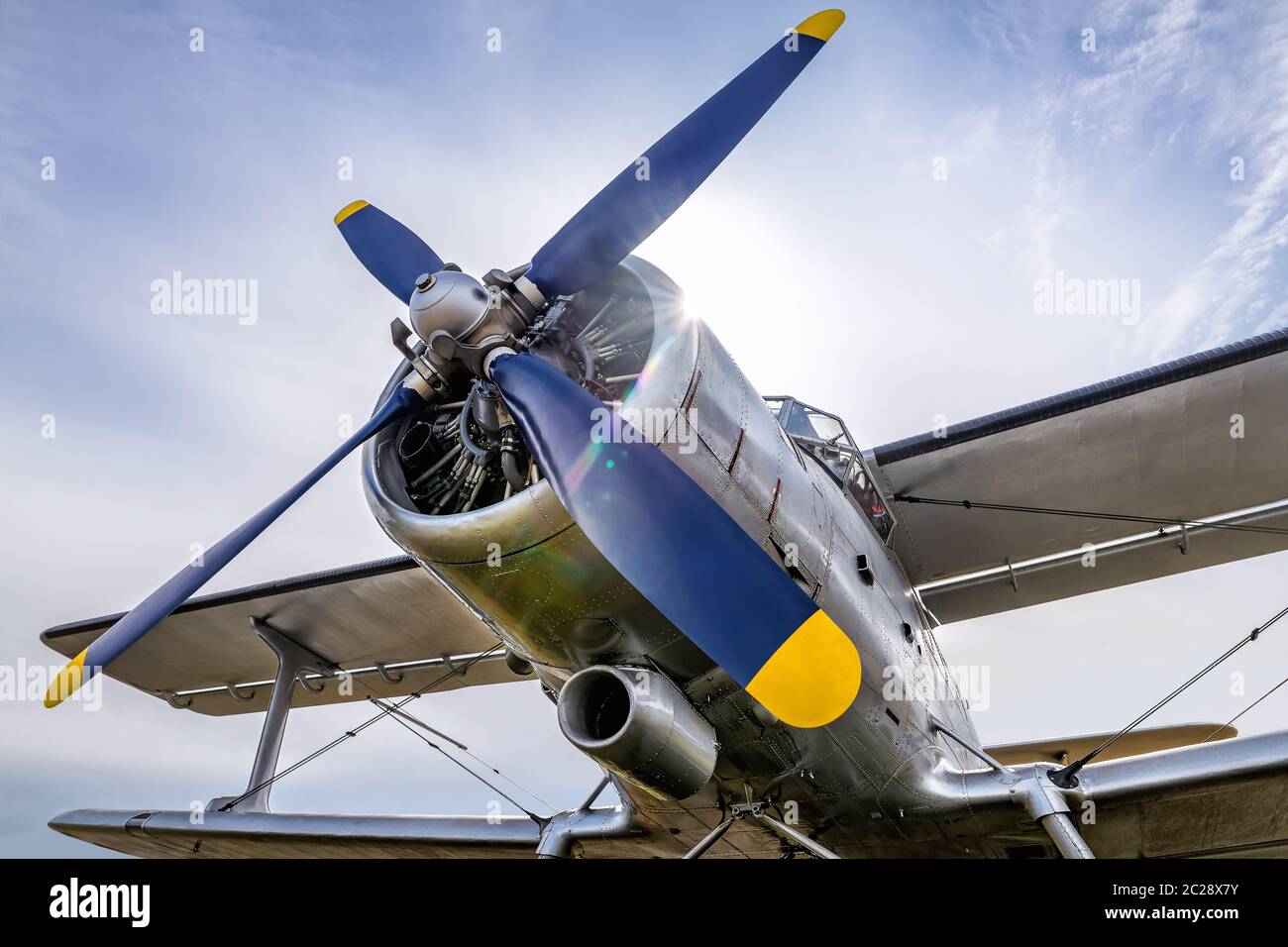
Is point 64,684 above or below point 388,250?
below

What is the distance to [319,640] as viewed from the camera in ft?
32.6

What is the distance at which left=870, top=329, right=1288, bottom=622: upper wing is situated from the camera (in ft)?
23.5

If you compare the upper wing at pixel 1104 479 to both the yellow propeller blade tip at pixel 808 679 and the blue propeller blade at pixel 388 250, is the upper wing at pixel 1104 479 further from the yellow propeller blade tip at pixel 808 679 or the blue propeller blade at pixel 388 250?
the yellow propeller blade tip at pixel 808 679

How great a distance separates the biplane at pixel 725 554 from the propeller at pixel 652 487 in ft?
0.04

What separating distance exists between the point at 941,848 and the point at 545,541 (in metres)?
4.14

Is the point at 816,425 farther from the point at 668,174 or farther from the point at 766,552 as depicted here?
the point at 668,174

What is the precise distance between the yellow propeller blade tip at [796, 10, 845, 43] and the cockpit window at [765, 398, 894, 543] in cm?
244

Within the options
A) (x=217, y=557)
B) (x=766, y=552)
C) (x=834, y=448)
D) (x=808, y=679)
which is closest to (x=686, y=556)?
(x=808, y=679)

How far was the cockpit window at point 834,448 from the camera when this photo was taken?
6.41 metres

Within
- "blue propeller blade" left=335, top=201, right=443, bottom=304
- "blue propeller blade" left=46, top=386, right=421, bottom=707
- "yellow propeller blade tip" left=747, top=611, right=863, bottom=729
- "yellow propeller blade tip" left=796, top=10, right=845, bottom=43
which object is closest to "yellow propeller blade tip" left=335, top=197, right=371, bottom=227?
"blue propeller blade" left=335, top=201, right=443, bottom=304

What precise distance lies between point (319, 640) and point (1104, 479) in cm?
825

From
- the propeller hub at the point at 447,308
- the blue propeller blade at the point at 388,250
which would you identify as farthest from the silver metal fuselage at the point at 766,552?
the blue propeller blade at the point at 388,250

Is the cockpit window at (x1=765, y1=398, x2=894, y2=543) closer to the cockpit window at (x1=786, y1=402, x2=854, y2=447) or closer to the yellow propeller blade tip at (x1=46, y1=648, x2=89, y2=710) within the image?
the cockpit window at (x1=786, y1=402, x2=854, y2=447)
